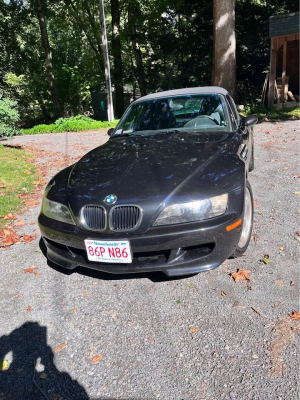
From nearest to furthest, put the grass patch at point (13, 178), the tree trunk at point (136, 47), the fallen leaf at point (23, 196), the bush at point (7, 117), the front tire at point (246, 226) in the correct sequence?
the front tire at point (246, 226)
the grass patch at point (13, 178)
the fallen leaf at point (23, 196)
the bush at point (7, 117)
the tree trunk at point (136, 47)

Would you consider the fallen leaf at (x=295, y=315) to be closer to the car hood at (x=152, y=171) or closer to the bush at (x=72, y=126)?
the car hood at (x=152, y=171)

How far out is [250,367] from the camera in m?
1.93

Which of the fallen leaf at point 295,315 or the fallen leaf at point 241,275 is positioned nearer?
the fallen leaf at point 295,315

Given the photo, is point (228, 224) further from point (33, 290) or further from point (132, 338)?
point (33, 290)

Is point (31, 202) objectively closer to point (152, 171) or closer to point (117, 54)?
point (152, 171)

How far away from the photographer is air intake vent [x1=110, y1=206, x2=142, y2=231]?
2443mm

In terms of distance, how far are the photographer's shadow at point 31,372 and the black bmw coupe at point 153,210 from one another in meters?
0.69

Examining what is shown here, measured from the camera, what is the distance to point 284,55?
520 inches

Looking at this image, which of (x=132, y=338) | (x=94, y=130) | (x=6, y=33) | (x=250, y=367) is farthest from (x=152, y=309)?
(x=6, y=33)

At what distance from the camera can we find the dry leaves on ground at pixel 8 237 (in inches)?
151

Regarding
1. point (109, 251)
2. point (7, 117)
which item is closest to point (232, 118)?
point (109, 251)

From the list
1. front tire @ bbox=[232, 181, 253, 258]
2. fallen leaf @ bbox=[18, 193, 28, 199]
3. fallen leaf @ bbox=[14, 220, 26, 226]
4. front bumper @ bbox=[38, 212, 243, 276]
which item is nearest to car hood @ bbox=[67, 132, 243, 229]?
front bumper @ bbox=[38, 212, 243, 276]

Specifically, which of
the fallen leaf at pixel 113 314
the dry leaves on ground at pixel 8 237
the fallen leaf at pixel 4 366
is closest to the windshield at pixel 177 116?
the dry leaves on ground at pixel 8 237

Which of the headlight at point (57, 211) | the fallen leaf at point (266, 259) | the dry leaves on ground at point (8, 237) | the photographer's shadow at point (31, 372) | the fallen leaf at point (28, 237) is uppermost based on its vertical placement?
the headlight at point (57, 211)
